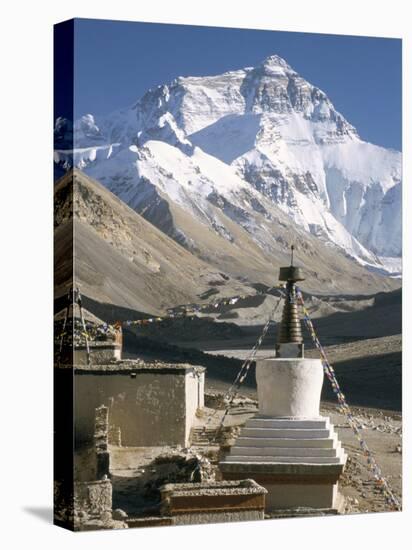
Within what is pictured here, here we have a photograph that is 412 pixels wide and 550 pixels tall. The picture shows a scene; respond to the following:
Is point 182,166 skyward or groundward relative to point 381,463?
skyward

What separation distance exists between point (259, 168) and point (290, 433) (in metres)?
2.84

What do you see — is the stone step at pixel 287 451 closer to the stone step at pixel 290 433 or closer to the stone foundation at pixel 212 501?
the stone step at pixel 290 433

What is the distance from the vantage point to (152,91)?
15602 mm

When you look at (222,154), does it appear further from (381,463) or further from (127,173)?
(381,463)

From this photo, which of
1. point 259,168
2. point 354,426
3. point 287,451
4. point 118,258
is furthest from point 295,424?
point 259,168

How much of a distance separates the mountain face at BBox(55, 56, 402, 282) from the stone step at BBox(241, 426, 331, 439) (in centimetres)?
196

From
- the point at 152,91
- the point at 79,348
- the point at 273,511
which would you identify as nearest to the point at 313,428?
the point at 273,511

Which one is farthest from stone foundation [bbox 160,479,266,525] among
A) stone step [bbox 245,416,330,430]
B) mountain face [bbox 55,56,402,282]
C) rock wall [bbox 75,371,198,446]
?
mountain face [bbox 55,56,402,282]

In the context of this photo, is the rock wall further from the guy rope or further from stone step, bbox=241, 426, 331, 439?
the guy rope

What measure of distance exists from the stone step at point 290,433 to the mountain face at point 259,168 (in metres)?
1.96

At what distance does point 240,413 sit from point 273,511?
152 centimetres

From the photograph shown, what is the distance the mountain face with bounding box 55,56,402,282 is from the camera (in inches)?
632

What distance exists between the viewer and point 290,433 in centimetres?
1546

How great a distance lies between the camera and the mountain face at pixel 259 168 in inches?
632
